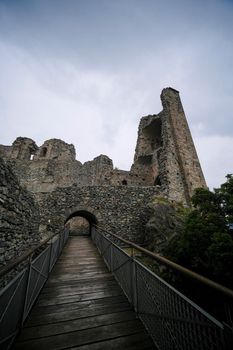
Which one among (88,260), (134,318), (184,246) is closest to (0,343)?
(134,318)

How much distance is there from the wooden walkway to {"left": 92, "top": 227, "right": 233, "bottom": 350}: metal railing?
0.19 m

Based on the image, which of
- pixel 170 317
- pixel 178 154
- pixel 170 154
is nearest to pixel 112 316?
pixel 170 317

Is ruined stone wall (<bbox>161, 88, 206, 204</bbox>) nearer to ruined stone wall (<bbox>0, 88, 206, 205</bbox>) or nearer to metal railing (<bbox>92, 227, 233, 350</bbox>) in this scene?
ruined stone wall (<bbox>0, 88, 206, 205</bbox>)

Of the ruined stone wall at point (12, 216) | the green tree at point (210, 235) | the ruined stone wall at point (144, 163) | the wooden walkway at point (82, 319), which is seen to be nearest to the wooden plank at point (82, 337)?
the wooden walkway at point (82, 319)

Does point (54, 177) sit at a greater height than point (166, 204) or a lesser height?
greater

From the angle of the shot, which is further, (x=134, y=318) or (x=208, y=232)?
(x=208, y=232)

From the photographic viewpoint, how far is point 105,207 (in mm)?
10555

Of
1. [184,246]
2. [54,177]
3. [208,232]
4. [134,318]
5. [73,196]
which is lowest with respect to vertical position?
[134,318]

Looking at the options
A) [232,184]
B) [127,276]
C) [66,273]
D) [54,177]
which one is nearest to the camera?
[127,276]

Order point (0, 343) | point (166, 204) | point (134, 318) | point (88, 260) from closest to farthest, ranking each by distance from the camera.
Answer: point (0, 343) < point (134, 318) < point (88, 260) < point (166, 204)

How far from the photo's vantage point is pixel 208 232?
4988mm

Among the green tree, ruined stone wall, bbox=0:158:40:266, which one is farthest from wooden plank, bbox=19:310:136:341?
the green tree

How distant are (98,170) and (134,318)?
17876 mm

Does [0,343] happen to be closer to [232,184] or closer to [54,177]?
[232,184]
